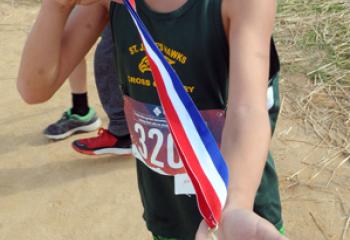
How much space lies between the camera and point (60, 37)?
119 cm

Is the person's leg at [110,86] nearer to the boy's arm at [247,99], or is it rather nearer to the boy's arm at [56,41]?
the boy's arm at [56,41]

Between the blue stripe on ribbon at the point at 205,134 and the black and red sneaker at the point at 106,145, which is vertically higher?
the blue stripe on ribbon at the point at 205,134

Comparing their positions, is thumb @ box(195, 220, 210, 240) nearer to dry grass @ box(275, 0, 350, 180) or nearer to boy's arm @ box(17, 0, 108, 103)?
boy's arm @ box(17, 0, 108, 103)

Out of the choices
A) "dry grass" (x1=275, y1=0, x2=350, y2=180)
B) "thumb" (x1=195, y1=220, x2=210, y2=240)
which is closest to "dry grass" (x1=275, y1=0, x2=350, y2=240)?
"dry grass" (x1=275, y1=0, x2=350, y2=180)

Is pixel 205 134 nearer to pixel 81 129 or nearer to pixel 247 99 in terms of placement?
pixel 247 99

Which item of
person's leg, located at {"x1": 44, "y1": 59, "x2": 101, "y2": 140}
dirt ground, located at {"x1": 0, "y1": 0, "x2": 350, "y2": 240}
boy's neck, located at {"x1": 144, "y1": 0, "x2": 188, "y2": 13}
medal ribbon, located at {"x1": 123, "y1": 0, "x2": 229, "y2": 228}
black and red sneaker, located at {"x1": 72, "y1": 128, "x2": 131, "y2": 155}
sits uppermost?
Answer: boy's neck, located at {"x1": 144, "y1": 0, "x2": 188, "y2": 13}

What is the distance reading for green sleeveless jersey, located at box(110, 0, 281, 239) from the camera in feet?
3.43

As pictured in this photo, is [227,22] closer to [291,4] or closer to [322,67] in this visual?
[322,67]

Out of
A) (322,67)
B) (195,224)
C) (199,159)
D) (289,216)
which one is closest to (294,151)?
(289,216)

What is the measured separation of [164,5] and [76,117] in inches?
56.8

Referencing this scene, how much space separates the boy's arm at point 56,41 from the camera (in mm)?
1171

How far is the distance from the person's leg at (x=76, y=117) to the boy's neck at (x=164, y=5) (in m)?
1.35

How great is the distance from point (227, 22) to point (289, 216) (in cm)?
114

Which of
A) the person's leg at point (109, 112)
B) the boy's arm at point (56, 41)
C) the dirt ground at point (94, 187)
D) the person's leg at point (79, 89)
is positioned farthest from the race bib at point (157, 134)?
the person's leg at point (79, 89)
